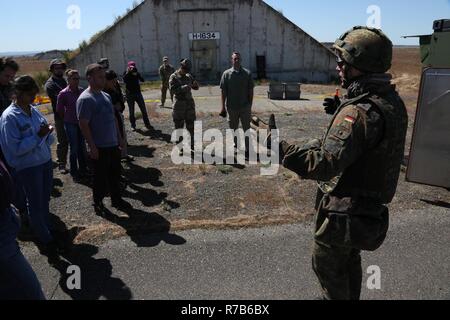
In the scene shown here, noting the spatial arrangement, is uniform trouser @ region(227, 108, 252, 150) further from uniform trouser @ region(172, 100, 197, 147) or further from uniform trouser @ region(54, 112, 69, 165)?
uniform trouser @ region(54, 112, 69, 165)

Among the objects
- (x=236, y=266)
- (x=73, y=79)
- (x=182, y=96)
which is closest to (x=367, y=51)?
(x=236, y=266)

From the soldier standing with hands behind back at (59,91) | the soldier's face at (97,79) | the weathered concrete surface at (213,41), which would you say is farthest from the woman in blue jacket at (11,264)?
the weathered concrete surface at (213,41)

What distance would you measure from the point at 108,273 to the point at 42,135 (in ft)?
5.18

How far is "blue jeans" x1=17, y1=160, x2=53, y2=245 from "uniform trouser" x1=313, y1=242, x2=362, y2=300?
2.88 m

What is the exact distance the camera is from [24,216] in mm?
4812

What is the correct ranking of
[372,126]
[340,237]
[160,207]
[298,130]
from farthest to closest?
[298,130] < [160,207] < [340,237] < [372,126]

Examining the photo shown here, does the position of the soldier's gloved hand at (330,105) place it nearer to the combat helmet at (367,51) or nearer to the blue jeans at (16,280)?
the combat helmet at (367,51)

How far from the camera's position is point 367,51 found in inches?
94.7

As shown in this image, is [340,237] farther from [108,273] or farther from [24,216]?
[24,216]

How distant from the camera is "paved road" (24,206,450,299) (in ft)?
11.3

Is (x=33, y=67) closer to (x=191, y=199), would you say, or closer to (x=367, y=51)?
(x=191, y=199)

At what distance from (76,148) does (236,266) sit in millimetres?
3736
